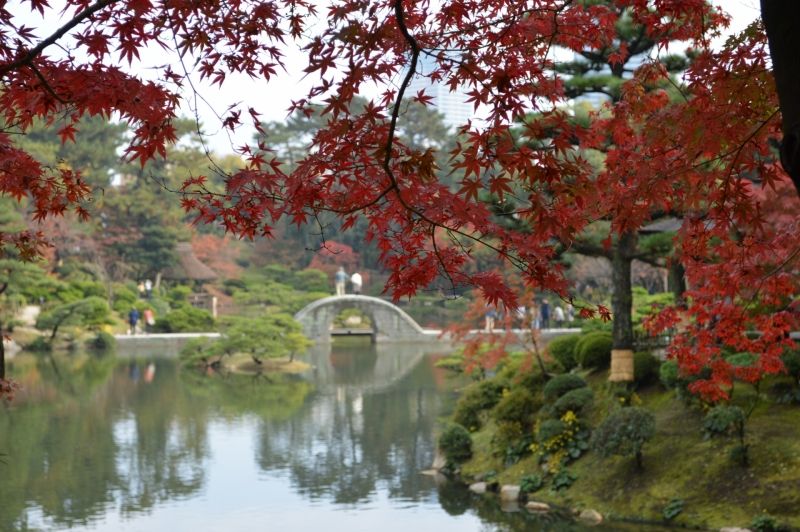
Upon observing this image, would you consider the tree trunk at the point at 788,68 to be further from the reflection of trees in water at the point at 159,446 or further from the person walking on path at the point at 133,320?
the person walking on path at the point at 133,320

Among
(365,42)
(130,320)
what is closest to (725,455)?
(365,42)

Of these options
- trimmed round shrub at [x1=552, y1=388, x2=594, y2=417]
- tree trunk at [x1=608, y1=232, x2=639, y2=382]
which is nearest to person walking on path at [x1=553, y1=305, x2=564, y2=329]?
tree trunk at [x1=608, y1=232, x2=639, y2=382]

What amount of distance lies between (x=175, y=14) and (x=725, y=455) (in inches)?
252

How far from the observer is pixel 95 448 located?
41.8ft

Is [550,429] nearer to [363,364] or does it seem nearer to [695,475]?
[695,475]

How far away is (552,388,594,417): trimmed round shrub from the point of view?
408 inches

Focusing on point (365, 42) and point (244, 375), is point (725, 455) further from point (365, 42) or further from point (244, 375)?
point (244, 375)

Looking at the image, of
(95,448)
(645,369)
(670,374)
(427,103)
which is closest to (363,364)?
(95,448)

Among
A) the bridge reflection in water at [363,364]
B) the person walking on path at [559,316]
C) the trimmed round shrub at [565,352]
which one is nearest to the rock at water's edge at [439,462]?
the trimmed round shrub at [565,352]

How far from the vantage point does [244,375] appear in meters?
21.6

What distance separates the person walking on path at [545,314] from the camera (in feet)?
96.7

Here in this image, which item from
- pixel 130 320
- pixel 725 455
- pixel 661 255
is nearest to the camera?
pixel 725 455

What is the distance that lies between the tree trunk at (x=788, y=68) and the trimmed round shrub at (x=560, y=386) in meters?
8.16

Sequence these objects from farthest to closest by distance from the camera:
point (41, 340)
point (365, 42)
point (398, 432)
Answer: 1. point (41, 340)
2. point (398, 432)
3. point (365, 42)
